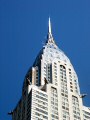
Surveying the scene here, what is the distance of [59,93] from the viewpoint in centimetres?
16088

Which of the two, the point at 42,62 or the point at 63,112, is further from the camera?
the point at 42,62

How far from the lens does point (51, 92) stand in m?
159

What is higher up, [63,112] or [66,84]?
[66,84]

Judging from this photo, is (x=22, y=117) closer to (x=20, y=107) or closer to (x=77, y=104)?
(x=20, y=107)

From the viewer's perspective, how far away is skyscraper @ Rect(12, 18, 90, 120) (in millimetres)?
149500

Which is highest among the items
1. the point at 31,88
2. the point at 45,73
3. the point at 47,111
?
the point at 45,73

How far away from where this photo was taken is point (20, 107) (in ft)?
531

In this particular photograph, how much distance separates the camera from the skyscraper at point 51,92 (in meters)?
150

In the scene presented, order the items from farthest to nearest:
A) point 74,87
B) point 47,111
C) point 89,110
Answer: point 74,87 < point 89,110 < point 47,111

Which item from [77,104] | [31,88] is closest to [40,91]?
[31,88]

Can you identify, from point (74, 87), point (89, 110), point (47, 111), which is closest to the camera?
point (47, 111)

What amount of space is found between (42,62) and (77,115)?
32.3m

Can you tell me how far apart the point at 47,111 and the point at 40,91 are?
9.26m

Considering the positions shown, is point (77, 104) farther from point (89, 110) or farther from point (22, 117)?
point (22, 117)
